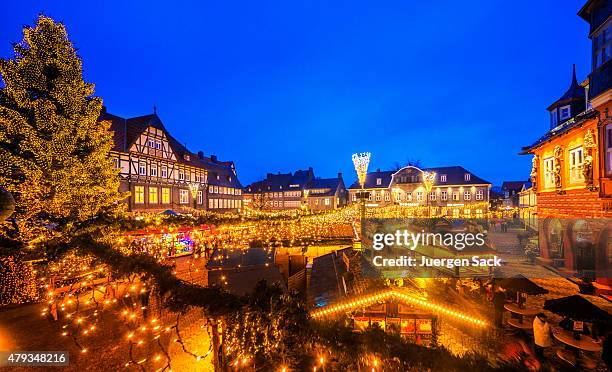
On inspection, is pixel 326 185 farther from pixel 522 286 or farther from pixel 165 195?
pixel 522 286

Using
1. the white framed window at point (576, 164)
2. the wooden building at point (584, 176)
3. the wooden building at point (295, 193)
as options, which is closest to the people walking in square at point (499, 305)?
the wooden building at point (584, 176)

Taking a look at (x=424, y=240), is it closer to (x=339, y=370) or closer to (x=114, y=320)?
(x=339, y=370)

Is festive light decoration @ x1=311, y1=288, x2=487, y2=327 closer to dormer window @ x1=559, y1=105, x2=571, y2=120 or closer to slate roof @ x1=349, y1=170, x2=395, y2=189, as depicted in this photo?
dormer window @ x1=559, y1=105, x2=571, y2=120

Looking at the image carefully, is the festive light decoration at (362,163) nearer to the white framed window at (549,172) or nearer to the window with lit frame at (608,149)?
the window with lit frame at (608,149)

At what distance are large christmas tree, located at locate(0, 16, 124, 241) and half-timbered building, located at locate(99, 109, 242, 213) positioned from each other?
33.9 feet

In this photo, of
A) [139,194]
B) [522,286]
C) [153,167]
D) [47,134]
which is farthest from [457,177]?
[47,134]

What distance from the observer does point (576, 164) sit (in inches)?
468

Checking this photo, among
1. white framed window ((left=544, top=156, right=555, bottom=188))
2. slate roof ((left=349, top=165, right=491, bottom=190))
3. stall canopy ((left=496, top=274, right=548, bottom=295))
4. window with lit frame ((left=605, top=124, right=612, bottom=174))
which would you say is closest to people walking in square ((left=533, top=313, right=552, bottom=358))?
stall canopy ((left=496, top=274, right=548, bottom=295))

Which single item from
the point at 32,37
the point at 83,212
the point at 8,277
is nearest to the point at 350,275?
the point at 83,212

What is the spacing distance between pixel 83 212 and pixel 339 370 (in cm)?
1244

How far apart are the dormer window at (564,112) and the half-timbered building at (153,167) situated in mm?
27170

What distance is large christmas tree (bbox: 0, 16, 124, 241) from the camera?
941 centimetres

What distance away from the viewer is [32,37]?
400 inches

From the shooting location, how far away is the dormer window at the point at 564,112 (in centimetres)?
1520
